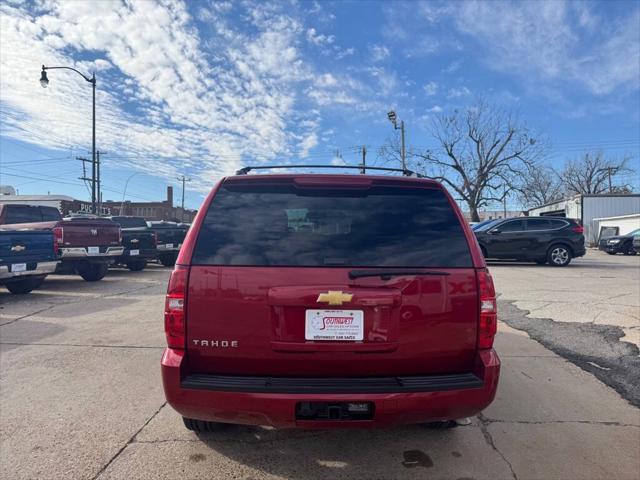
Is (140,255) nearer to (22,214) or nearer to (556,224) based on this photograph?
(22,214)

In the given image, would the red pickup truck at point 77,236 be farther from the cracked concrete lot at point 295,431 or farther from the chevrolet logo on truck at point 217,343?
the chevrolet logo on truck at point 217,343

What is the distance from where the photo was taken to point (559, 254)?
14.6 metres

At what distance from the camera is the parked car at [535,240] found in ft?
47.4

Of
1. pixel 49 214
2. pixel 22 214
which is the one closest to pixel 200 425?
pixel 22 214

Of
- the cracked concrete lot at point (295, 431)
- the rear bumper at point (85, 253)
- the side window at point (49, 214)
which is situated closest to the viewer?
the cracked concrete lot at point (295, 431)

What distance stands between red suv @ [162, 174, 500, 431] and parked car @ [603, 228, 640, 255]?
25.5 m

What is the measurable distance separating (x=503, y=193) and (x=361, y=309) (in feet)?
148

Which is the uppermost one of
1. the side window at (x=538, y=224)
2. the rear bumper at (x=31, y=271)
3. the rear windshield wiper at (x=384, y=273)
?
the side window at (x=538, y=224)

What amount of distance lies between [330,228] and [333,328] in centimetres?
59

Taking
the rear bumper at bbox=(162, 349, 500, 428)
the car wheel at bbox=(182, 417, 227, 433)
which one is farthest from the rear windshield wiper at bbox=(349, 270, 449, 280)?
the car wheel at bbox=(182, 417, 227, 433)

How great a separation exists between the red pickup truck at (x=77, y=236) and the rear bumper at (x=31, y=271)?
0.81 meters

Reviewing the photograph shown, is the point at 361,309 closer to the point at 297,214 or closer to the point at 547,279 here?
the point at 297,214

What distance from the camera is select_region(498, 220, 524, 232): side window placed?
14.6 m

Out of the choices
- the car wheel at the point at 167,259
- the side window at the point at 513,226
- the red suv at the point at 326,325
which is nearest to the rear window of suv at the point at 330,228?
the red suv at the point at 326,325
